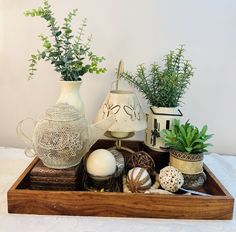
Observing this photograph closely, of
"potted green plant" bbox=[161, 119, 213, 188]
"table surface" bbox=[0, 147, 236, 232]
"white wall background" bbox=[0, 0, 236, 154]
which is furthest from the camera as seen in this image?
"white wall background" bbox=[0, 0, 236, 154]

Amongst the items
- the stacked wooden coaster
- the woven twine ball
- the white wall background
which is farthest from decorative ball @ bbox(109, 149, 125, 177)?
the white wall background

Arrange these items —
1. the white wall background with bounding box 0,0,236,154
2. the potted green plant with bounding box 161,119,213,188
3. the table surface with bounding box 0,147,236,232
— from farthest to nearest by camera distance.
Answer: the white wall background with bounding box 0,0,236,154 < the potted green plant with bounding box 161,119,213,188 < the table surface with bounding box 0,147,236,232

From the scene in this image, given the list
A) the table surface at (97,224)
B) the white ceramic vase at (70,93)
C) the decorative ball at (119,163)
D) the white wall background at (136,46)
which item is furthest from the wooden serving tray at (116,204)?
the white wall background at (136,46)

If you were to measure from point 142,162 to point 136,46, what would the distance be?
41 cm

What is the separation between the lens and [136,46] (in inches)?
35.1

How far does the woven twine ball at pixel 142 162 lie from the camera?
2.22ft

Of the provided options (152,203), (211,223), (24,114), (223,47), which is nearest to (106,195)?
(152,203)

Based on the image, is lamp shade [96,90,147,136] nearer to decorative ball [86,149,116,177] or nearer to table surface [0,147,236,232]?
decorative ball [86,149,116,177]

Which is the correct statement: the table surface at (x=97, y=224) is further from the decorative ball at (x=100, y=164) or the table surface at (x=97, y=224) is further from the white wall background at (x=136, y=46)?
the white wall background at (x=136, y=46)

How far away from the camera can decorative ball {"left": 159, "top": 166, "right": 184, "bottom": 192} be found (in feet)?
1.97

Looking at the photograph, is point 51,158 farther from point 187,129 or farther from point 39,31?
point 39,31

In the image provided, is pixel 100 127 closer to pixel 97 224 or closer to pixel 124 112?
pixel 124 112

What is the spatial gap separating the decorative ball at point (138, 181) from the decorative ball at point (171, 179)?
4 cm

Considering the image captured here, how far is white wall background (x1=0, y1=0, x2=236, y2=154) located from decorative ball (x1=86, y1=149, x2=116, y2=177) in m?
0.34
